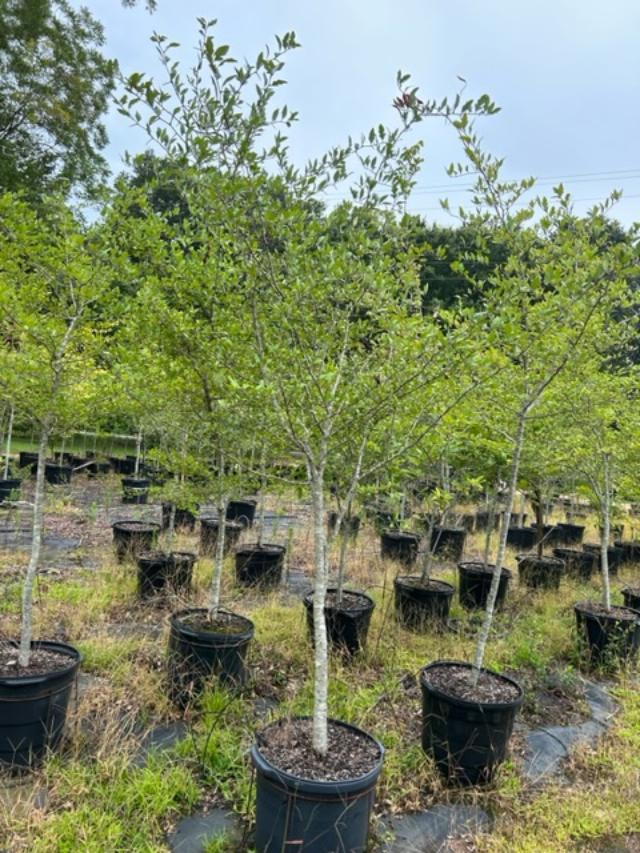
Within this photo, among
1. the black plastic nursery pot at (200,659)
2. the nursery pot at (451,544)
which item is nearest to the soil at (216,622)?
the black plastic nursery pot at (200,659)

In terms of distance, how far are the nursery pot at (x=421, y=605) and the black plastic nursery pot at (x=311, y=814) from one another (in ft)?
8.07

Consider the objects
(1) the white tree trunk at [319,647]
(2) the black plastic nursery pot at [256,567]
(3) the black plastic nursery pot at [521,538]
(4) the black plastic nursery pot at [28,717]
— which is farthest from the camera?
(3) the black plastic nursery pot at [521,538]

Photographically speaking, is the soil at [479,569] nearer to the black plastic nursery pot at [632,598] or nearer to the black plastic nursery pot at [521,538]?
the black plastic nursery pot at [632,598]

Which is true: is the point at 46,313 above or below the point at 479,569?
above

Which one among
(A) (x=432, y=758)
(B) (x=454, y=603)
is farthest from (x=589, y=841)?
(B) (x=454, y=603)

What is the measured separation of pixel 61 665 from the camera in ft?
8.43

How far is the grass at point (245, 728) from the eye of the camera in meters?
2.11

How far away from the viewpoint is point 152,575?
173 inches

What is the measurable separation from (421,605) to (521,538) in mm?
4846

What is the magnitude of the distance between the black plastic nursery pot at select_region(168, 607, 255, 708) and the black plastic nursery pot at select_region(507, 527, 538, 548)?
6.45 m

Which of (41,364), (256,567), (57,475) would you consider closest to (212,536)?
(256,567)

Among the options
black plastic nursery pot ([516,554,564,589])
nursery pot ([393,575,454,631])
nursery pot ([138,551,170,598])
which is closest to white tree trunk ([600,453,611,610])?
nursery pot ([393,575,454,631])

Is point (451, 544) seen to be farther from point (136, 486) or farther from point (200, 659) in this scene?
point (136, 486)

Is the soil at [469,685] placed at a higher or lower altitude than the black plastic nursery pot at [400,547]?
lower
